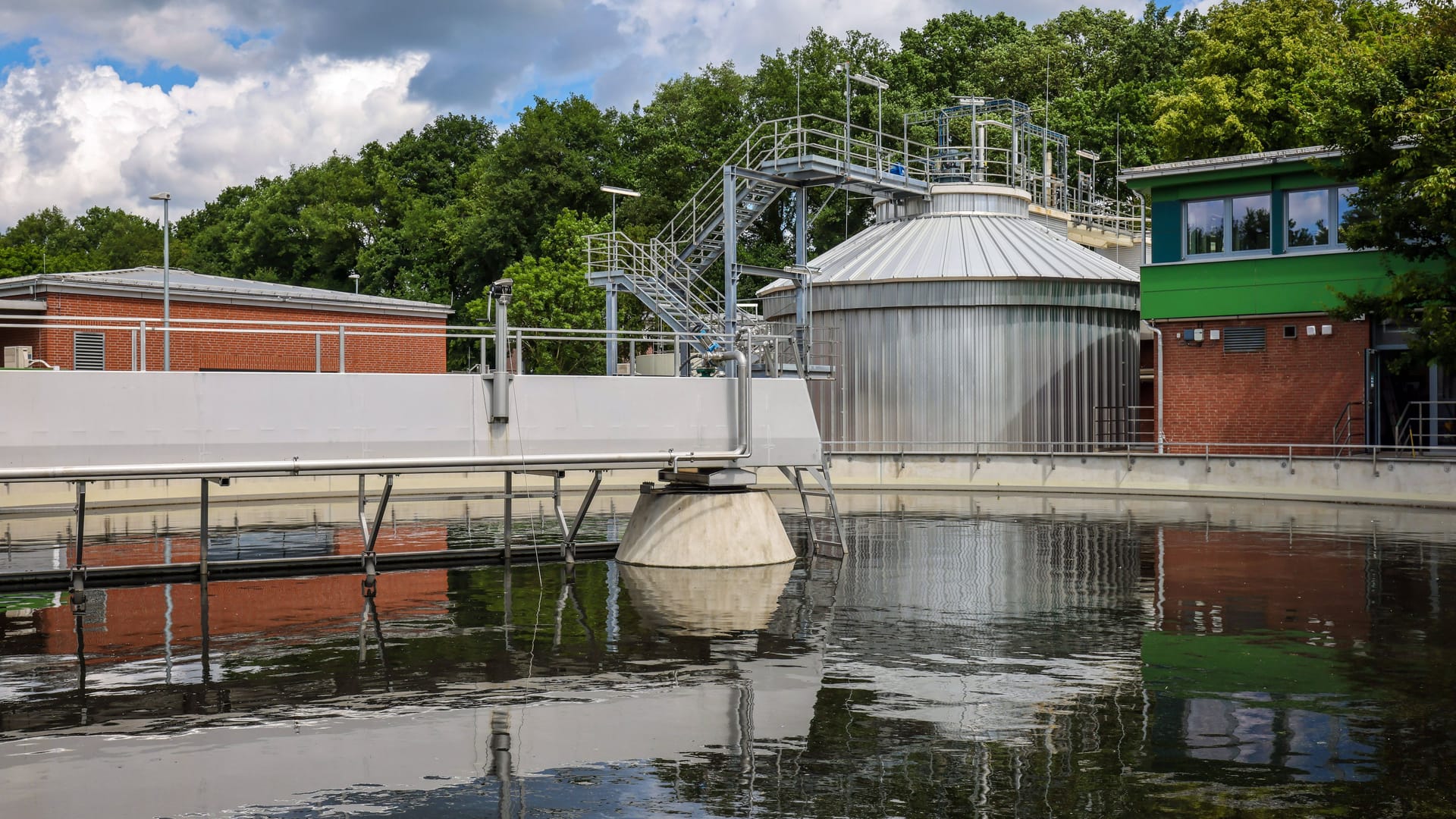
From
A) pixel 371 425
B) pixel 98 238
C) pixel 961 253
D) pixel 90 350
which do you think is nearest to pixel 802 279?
pixel 961 253

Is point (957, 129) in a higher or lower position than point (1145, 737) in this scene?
higher

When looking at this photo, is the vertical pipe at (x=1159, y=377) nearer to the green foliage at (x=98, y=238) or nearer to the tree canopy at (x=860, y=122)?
the tree canopy at (x=860, y=122)

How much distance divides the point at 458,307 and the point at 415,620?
70948 millimetres

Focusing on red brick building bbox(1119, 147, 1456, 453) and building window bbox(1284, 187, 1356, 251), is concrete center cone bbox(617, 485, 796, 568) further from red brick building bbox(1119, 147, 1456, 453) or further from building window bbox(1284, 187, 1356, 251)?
building window bbox(1284, 187, 1356, 251)

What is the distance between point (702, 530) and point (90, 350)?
2656cm

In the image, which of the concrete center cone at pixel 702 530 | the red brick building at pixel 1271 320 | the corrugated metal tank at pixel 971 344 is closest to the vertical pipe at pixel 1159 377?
the red brick building at pixel 1271 320

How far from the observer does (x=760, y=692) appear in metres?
13.5

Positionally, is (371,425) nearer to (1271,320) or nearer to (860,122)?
(1271,320)

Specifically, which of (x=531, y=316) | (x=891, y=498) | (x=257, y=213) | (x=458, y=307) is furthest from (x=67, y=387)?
(x=257, y=213)

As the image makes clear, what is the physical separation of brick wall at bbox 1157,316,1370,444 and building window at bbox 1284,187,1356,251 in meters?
2.13

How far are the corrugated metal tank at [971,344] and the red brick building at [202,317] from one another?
43.8 feet

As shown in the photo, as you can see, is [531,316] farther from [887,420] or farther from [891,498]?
[891,498]

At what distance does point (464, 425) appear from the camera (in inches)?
803

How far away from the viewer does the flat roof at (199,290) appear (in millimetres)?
41406
